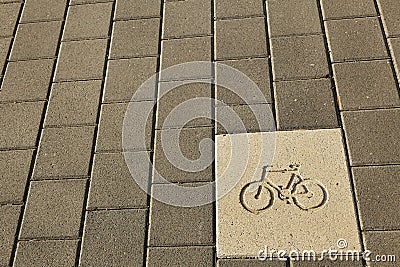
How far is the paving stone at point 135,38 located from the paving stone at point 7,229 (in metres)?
1.22

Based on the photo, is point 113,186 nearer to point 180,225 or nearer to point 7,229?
point 180,225

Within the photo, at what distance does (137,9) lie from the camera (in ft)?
12.1

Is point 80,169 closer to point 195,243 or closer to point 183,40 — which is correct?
point 195,243

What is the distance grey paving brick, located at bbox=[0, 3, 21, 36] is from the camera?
3725mm

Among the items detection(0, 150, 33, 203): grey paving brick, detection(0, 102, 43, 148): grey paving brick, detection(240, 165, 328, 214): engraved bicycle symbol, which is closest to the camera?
detection(240, 165, 328, 214): engraved bicycle symbol

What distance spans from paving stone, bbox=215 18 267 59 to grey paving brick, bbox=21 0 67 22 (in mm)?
1223

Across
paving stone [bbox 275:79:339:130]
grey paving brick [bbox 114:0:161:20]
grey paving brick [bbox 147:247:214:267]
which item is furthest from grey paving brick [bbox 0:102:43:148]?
paving stone [bbox 275:79:339:130]

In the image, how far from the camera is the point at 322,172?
2.72 m

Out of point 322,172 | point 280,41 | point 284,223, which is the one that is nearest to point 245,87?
point 280,41

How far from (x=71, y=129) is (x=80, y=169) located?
0.31m

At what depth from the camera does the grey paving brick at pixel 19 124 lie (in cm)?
306

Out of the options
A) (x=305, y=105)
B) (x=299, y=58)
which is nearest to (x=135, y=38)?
(x=299, y=58)

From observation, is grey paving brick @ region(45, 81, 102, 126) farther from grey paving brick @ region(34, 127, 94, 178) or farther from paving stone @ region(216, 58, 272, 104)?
paving stone @ region(216, 58, 272, 104)

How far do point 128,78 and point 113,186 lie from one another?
2.63 feet
